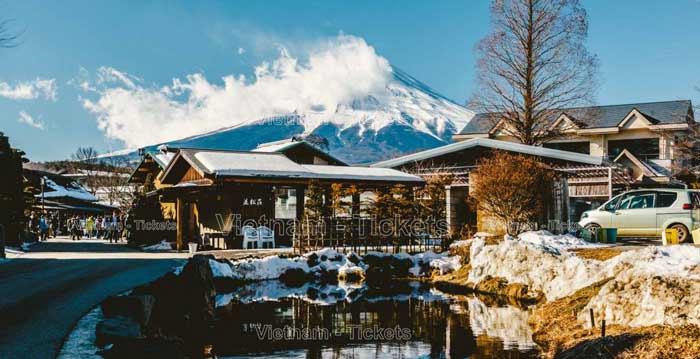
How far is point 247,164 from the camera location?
74.2 ft

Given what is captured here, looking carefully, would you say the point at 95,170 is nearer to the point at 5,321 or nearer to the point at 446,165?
the point at 446,165

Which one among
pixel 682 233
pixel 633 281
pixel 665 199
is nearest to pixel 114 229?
pixel 665 199

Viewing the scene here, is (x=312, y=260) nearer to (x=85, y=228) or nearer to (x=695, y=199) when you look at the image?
(x=695, y=199)

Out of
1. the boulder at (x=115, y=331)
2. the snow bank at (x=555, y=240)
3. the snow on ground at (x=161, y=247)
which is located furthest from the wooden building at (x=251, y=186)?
the boulder at (x=115, y=331)

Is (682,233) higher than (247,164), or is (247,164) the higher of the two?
(247,164)

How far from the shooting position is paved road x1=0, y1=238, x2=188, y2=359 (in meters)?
6.50

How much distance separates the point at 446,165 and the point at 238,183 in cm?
791

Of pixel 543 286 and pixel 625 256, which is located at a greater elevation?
pixel 625 256

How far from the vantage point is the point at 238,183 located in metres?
22.0

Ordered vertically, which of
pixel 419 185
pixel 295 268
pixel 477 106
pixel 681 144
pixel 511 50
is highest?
pixel 511 50

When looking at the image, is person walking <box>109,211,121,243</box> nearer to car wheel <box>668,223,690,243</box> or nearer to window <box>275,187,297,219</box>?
window <box>275,187,297,219</box>

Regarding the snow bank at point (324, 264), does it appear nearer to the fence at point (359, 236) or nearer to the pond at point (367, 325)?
the fence at point (359, 236)

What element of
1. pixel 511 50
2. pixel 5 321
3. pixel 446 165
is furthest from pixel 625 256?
pixel 511 50

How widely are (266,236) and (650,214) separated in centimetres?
1243
